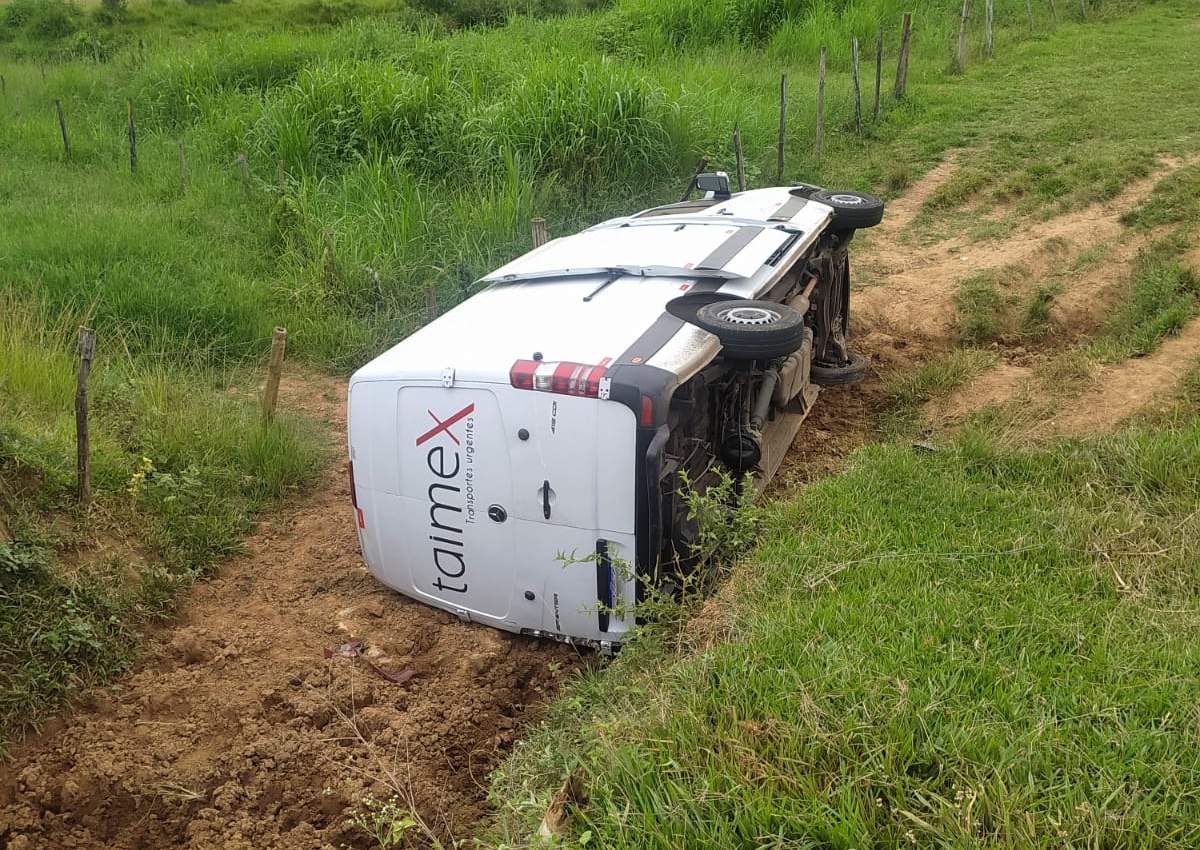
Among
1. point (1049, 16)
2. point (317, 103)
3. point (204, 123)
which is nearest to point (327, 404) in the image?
point (317, 103)

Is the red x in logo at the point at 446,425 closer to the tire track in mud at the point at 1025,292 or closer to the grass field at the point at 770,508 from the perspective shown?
the grass field at the point at 770,508

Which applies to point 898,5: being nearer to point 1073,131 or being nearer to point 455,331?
point 1073,131

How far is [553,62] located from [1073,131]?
Answer: 627cm

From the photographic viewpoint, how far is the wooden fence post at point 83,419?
17.4ft

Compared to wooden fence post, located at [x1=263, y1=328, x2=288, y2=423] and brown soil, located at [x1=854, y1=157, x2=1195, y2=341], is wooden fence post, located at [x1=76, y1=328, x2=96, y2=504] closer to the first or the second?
wooden fence post, located at [x1=263, y1=328, x2=288, y2=423]

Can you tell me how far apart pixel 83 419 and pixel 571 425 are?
9.57 feet

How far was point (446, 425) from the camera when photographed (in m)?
4.52

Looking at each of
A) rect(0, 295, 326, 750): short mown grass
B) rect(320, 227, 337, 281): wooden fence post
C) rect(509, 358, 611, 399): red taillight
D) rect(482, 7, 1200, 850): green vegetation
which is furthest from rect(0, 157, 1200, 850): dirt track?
rect(320, 227, 337, 281): wooden fence post

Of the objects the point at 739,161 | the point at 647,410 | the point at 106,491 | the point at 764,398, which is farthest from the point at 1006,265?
the point at 106,491

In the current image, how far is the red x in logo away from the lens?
4.45 m

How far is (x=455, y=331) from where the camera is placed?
4965 millimetres

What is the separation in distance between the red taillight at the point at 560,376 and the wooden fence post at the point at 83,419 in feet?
8.53

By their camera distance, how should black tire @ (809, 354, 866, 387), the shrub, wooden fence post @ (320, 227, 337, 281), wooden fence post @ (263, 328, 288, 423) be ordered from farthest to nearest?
the shrub → wooden fence post @ (320, 227, 337, 281) → black tire @ (809, 354, 866, 387) → wooden fence post @ (263, 328, 288, 423)

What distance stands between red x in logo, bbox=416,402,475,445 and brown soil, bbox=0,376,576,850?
42.6 inches
